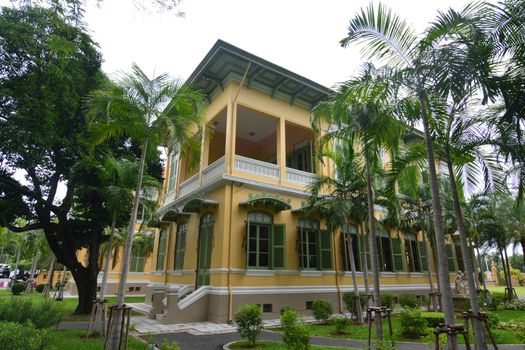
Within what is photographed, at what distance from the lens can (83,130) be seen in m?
11.8

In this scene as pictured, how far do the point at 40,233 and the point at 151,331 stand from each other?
23.1 metres

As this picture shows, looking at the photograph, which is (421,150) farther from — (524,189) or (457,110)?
(524,189)

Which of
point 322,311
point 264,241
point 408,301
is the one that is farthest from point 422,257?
point 264,241

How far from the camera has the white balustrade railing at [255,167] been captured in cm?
1256

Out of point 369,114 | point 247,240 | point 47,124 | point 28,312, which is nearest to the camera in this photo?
point 28,312

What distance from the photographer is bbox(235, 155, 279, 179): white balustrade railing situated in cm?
1256

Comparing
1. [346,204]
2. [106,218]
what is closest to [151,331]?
[106,218]

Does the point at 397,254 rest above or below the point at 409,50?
below

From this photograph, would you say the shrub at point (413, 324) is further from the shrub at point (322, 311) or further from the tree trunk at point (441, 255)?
the tree trunk at point (441, 255)

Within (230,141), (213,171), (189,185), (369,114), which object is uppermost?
(230,141)

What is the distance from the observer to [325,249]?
13320mm

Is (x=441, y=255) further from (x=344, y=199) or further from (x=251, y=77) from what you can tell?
(x=251, y=77)

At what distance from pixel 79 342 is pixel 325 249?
8.96 meters

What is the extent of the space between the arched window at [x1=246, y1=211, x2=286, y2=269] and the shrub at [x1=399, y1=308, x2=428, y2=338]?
4.78 m
